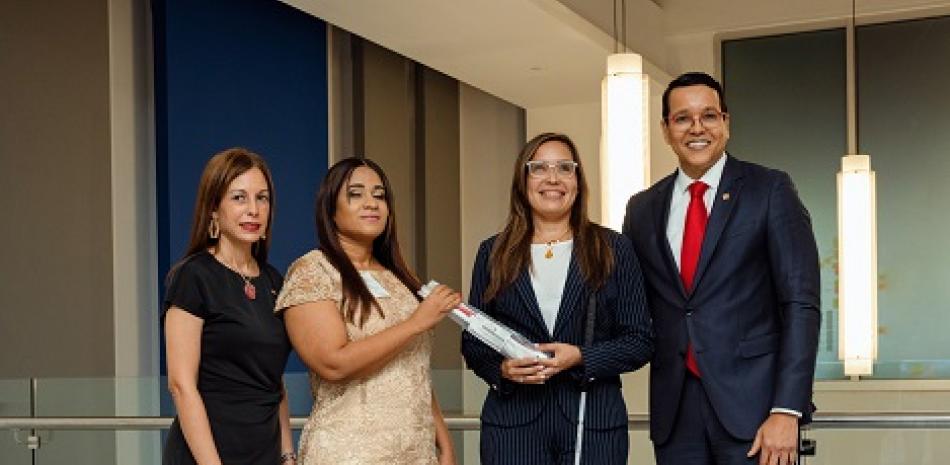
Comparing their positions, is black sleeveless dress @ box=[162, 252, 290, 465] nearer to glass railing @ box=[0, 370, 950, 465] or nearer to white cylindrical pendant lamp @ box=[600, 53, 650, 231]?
glass railing @ box=[0, 370, 950, 465]

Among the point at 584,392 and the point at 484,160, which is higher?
the point at 484,160

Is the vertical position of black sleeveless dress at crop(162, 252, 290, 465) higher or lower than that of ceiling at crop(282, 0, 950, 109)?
lower

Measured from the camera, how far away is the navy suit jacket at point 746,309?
263 cm

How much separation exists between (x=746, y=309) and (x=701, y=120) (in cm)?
39

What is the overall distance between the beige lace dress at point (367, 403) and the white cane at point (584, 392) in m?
0.33

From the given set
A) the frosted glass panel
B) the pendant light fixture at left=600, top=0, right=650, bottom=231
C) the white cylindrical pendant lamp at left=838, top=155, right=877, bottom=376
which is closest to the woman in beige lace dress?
the pendant light fixture at left=600, top=0, right=650, bottom=231

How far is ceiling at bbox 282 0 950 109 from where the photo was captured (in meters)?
6.93

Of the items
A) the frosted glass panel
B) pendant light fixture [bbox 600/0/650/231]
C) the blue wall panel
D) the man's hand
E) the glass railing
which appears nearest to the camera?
the man's hand

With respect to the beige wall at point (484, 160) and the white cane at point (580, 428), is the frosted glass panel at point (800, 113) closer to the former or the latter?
the beige wall at point (484, 160)

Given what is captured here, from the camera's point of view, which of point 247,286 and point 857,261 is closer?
point 247,286

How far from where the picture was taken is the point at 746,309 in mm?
2693

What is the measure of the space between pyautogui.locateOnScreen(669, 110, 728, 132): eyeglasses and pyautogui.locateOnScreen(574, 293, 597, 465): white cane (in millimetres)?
382

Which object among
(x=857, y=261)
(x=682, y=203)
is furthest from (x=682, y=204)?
(x=857, y=261)

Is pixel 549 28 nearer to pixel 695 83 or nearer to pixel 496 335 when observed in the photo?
pixel 695 83
